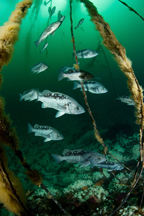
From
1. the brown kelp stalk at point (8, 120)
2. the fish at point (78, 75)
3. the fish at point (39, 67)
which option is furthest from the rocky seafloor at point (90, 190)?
the fish at point (39, 67)

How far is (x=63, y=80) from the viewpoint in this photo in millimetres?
45469

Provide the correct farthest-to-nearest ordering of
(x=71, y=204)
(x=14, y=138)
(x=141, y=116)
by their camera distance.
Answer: (x=71, y=204)
(x=141, y=116)
(x=14, y=138)

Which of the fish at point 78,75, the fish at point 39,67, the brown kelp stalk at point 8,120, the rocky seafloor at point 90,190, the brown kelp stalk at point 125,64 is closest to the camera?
the brown kelp stalk at point 8,120

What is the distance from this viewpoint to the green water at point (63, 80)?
398 inches

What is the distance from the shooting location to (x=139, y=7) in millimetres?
74375

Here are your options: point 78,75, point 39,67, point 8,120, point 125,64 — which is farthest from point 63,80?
point 8,120

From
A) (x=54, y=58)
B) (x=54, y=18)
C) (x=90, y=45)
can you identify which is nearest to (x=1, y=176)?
(x=54, y=18)

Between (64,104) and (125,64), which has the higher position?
(125,64)

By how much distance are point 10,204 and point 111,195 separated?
2.80 m

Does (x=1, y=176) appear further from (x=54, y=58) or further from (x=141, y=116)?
(x=54, y=58)

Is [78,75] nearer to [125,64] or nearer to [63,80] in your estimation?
[125,64]

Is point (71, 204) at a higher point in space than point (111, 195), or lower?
higher

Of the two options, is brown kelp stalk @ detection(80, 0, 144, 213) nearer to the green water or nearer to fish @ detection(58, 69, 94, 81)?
fish @ detection(58, 69, 94, 81)

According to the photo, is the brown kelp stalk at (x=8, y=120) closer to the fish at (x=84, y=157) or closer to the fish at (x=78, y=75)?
the fish at (x=84, y=157)
